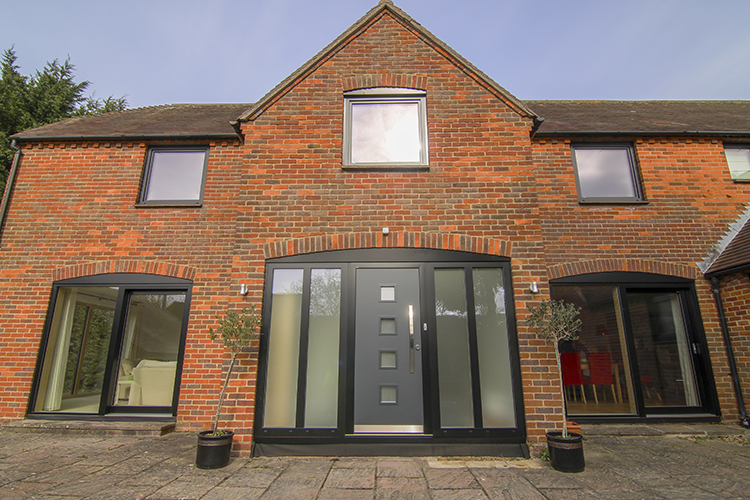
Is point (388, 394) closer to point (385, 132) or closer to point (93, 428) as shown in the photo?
point (385, 132)

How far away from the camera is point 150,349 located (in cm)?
630

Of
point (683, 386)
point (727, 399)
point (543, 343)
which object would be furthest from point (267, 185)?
point (727, 399)

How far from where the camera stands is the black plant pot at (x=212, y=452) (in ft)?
13.1

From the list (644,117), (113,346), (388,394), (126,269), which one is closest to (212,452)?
(388,394)

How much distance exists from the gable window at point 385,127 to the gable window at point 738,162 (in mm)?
6129

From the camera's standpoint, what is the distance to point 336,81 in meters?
5.64

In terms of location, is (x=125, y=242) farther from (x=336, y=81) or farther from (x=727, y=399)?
(x=727, y=399)

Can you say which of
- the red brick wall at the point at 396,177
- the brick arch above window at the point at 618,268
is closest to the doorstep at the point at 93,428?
the red brick wall at the point at 396,177

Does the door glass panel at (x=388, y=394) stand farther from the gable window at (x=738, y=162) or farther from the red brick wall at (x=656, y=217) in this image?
the gable window at (x=738, y=162)

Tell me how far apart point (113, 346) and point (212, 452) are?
3.40 m

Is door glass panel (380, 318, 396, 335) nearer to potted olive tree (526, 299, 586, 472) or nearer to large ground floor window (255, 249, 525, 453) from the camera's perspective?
large ground floor window (255, 249, 525, 453)

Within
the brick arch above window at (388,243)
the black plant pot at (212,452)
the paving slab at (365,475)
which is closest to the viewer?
the paving slab at (365,475)

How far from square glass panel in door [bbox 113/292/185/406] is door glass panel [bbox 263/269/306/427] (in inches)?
91.0

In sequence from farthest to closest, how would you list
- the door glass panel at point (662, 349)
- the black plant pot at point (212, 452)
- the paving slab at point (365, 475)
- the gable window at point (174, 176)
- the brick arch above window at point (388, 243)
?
the gable window at point (174, 176)
the door glass panel at point (662, 349)
the brick arch above window at point (388, 243)
the black plant pot at point (212, 452)
the paving slab at point (365, 475)
